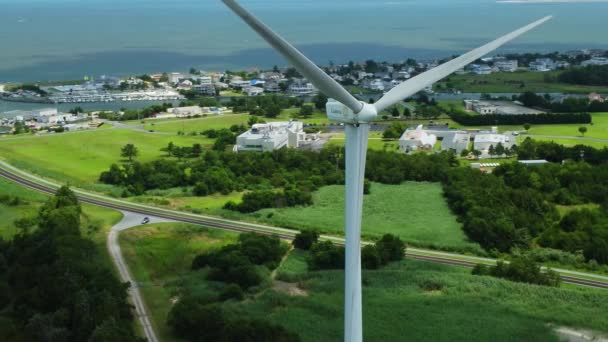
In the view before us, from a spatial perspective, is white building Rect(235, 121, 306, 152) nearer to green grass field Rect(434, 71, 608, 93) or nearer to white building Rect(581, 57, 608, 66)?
green grass field Rect(434, 71, 608, 93)

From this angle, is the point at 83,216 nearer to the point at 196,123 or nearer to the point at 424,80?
the point at 424,80

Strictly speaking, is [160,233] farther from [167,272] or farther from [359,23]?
[359,23]

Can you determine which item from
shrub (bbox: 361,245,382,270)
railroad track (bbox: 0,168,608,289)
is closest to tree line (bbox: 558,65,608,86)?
railroad track (bbox: 0,168,608,289)

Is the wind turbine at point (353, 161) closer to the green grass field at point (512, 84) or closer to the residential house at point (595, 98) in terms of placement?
the residential house at point (595, 98)

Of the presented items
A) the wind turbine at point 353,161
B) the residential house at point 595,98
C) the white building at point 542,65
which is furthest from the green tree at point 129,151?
the white building at point 542,65

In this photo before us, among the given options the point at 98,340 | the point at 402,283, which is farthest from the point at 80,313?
the point at 402,283

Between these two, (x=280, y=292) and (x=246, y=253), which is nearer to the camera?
(x=280, y=292)

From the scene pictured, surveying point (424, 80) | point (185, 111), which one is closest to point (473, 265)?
point (424, 80)
